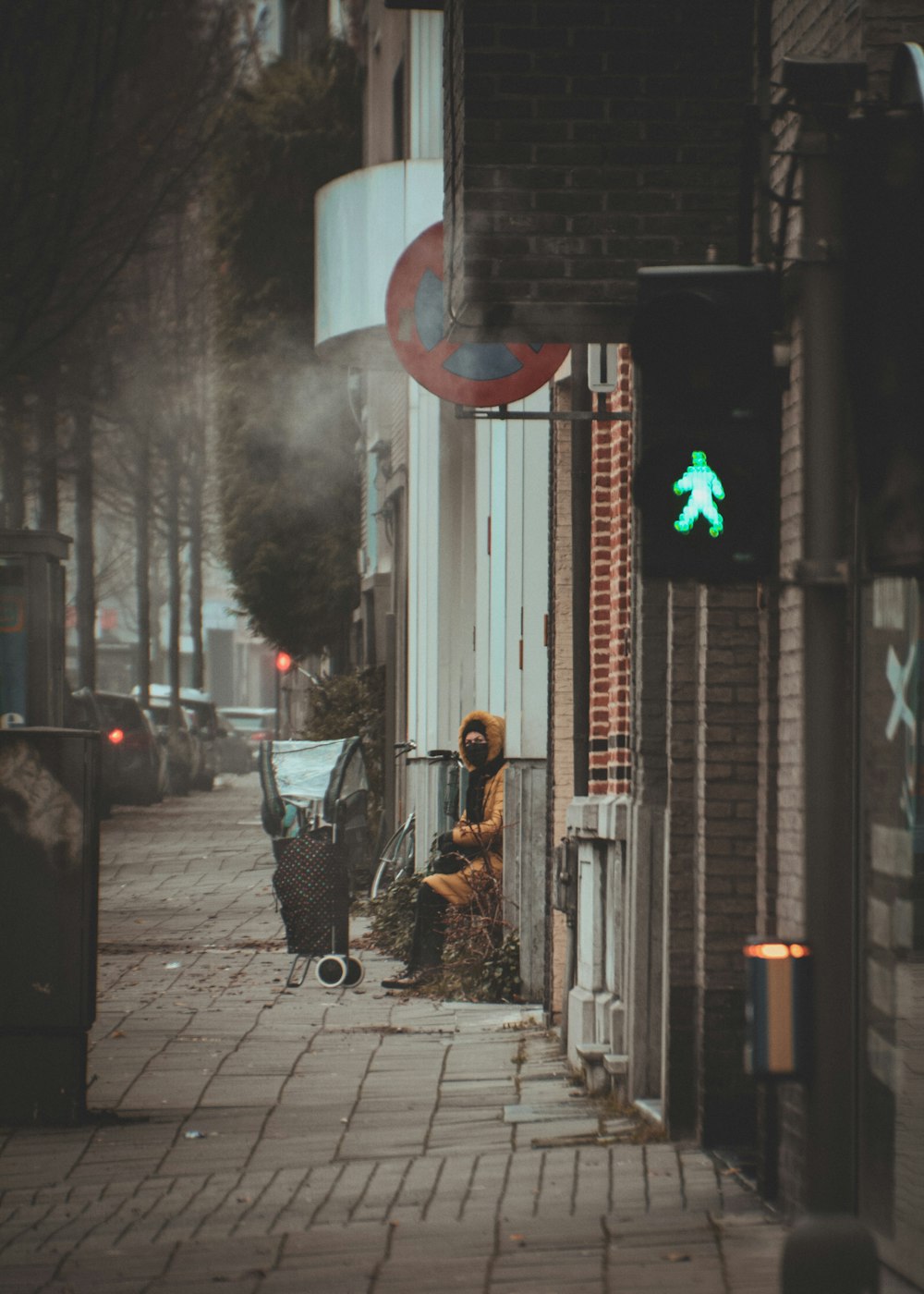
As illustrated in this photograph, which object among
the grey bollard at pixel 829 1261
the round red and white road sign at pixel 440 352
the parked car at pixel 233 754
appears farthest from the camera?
the parked car at pixel 233 754

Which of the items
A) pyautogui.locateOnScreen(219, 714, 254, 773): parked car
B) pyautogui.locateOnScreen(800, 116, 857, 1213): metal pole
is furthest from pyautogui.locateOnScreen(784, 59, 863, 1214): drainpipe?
pyautogui.locateOnScreen(219, 714, 254, 773): parked car

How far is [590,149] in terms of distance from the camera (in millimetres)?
7719

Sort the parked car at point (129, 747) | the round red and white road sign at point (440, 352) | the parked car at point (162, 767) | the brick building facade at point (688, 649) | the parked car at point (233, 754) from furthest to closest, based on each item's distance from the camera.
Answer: the parked car at point (233, 754), the parked car at point (162, 767), the parked car at point (129, 747), the round red and white road sign at point (440, 352), the brick building facade at point (688, 649)

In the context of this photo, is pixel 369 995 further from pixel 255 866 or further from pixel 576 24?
pixel 255 866

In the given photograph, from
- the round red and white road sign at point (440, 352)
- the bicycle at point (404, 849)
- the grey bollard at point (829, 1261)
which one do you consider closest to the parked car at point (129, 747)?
the bicycle at point (404, 849)

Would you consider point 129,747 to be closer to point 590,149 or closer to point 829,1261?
point 590,149

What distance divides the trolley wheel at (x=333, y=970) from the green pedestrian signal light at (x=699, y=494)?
8566 mm

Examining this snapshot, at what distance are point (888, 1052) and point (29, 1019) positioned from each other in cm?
399

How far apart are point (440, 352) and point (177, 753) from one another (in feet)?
97.0

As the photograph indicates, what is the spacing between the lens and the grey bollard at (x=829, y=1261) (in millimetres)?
4027

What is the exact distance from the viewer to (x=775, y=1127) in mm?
6625

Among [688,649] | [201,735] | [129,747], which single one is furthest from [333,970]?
[201,735]

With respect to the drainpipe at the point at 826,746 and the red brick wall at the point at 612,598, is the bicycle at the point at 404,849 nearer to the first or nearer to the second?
the red brick wall at the point at 612,598

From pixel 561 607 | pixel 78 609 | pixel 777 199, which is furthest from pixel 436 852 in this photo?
pixel 78 609
